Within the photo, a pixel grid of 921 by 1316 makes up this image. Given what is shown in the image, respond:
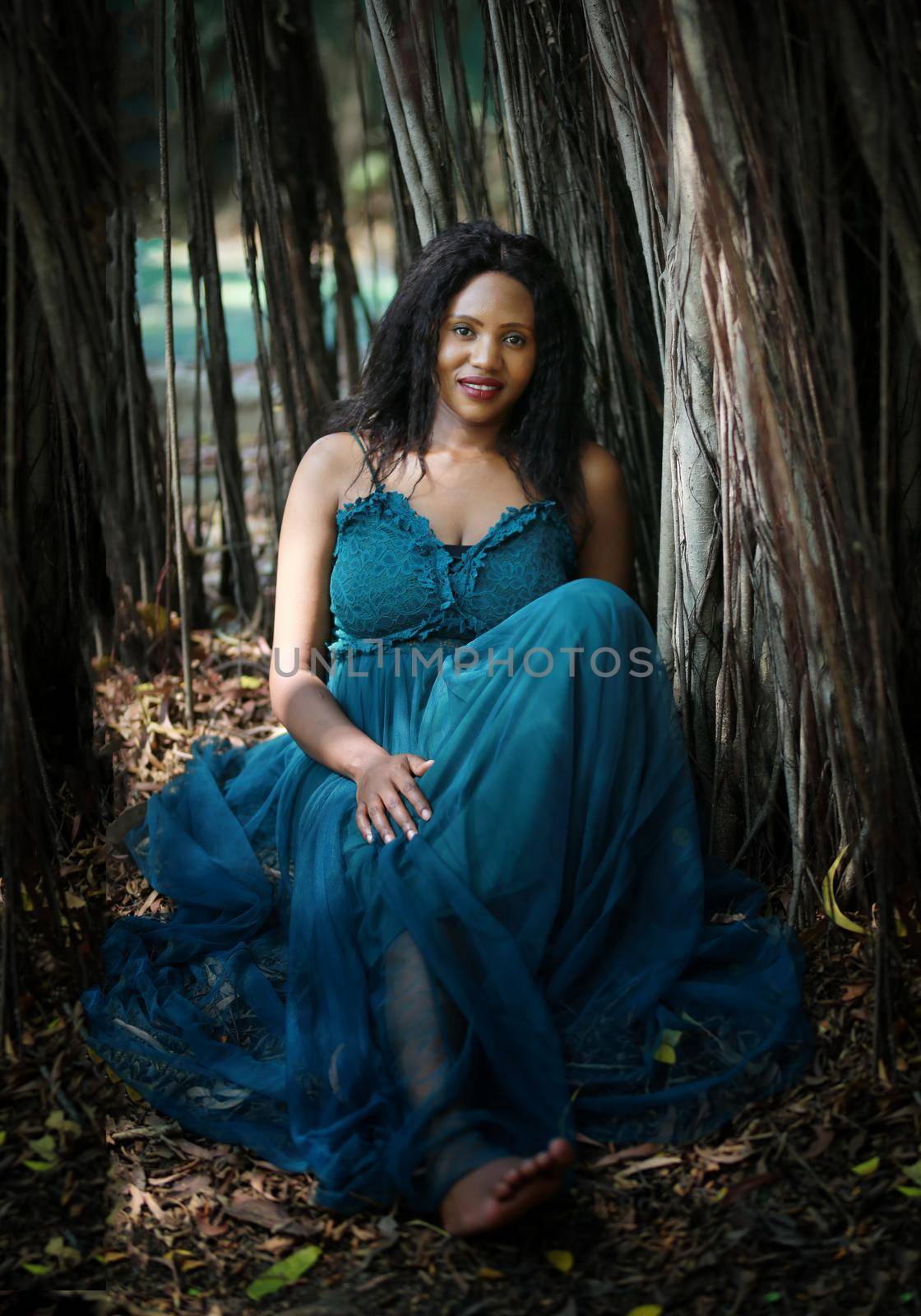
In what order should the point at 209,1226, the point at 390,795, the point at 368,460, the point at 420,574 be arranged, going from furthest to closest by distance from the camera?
1. the point at 368,460
2. the point at 420,574
3. the point at 390,795
4. the point at 209,1226

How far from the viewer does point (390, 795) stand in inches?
62.8

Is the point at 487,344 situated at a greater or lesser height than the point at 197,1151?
greater

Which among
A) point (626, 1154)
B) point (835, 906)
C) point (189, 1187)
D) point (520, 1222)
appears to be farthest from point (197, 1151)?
point (835, 906)

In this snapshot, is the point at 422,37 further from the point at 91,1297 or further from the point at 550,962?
the point at 91,1297

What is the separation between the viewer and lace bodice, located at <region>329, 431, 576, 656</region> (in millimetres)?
1875

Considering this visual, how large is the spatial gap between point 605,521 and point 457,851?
78 centimetres

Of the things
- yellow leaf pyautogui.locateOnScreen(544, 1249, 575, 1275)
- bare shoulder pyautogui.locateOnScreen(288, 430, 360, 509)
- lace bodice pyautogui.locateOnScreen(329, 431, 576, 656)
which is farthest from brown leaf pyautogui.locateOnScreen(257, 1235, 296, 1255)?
bare shoulder pyautogui.locateOnScreen(288, 430, 360, 509)

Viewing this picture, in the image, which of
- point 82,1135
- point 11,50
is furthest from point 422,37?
point 82,1135

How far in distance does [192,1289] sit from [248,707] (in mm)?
1654

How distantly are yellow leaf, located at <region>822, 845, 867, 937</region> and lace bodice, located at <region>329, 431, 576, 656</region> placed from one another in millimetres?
610

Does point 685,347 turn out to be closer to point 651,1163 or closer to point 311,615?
point 311,615

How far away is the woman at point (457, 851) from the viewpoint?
1.41 metres

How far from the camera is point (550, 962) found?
1562 millimetres

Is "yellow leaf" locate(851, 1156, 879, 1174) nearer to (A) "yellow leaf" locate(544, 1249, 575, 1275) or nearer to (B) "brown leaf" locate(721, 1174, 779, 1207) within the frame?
(B) "brown leaf" locate(721, 1174, 779, 1207)
